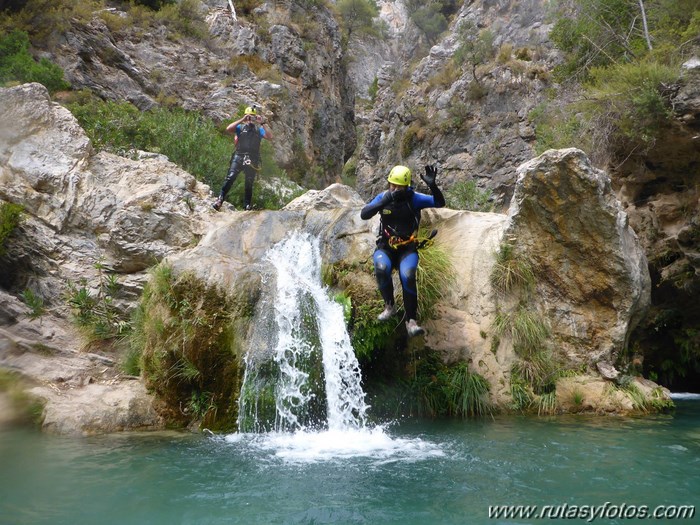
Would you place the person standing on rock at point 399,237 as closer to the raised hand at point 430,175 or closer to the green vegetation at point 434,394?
the raised hand at point 430,175

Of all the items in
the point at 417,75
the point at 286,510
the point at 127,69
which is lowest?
the point at 286,510

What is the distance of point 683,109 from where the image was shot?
905 cm

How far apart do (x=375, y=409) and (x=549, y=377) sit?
2.73 m

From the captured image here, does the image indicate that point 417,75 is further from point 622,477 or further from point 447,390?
point 622,477

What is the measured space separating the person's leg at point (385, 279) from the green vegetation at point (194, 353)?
203 cm

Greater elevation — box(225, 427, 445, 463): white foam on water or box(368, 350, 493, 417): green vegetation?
box(368, 350, 493, 417): green vegetation

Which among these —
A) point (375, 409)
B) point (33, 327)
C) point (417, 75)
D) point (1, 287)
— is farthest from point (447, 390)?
point (417, 75)

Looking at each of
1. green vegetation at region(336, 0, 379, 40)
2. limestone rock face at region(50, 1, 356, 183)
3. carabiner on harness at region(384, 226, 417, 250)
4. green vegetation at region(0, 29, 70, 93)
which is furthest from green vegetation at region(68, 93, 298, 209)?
green vegetation at region(336, 0, 379, 40)

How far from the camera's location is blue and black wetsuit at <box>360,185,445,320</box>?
686cm

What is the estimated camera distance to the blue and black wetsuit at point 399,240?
6.86m

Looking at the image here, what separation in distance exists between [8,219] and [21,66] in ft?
21.6

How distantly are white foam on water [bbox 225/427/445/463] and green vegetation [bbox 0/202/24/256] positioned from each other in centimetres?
578

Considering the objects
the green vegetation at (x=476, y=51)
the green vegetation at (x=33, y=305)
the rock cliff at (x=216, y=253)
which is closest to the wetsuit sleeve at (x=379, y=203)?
the rock cliff at (x=216, y=253)

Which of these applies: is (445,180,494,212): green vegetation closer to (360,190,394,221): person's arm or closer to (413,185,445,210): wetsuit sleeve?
(413,185,445,210): wetsuit sleeve
